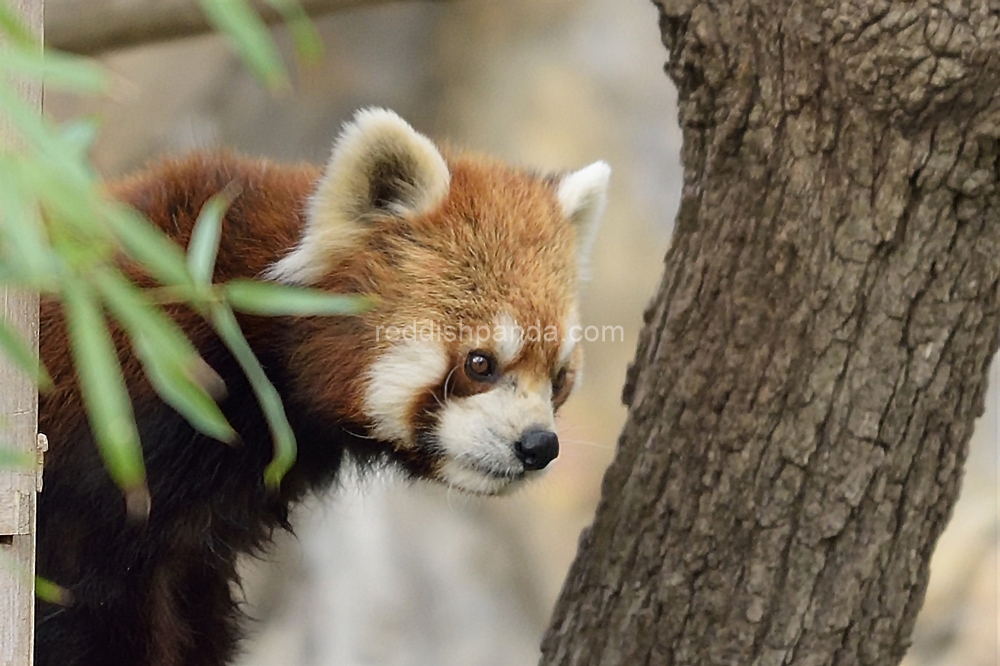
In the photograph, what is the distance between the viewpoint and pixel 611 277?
6715 millimetres

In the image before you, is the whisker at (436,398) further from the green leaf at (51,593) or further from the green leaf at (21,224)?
the green leaf at (21,224)

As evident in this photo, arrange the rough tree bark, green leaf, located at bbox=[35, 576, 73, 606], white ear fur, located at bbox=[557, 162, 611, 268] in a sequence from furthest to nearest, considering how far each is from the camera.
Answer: white ear fur, located at bbox=[557, 162, 611, 268]
the rough tree bark
green leaf, located at bbox=[35, 576, 73, 606]

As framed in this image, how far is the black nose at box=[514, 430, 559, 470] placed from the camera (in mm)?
2373

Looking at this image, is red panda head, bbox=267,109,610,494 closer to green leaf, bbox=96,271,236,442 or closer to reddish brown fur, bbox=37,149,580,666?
reddish brown fur, bbox=37,149,580,666

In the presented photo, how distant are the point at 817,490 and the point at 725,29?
0.92 m

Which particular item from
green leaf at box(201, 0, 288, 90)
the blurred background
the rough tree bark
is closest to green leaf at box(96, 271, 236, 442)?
green leaf at box(201, 0, 288, 90)

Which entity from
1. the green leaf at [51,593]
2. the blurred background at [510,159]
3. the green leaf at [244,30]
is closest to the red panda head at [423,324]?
the green leaf at [51,593]

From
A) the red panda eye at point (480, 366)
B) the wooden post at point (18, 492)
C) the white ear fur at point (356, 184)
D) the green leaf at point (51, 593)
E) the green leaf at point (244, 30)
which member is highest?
the white ear fur at point (356, 184)

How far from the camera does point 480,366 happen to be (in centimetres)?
240

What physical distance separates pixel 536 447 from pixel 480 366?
20 cm

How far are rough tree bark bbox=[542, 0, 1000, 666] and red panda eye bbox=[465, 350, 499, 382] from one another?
0.34m

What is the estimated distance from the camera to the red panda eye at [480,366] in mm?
2398

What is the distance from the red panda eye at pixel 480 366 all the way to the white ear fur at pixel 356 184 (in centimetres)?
35

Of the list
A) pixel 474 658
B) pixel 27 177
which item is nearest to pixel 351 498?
pixel 474 658
